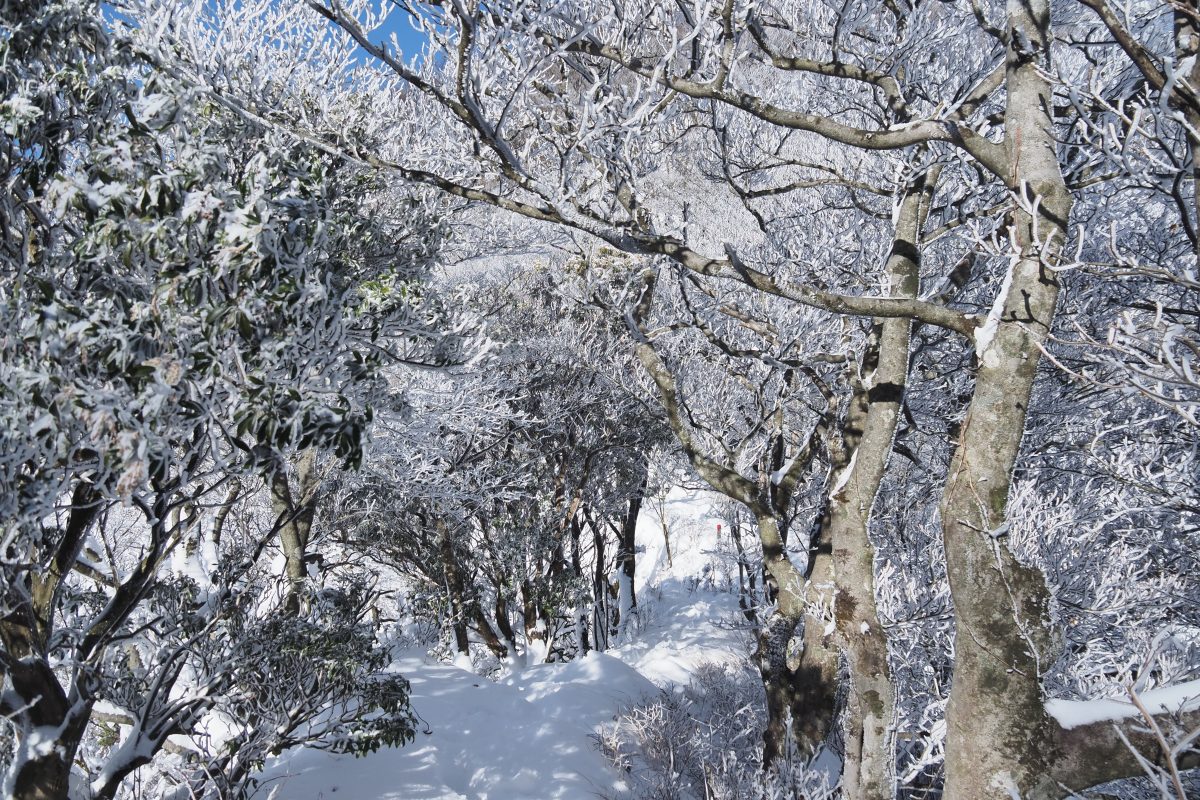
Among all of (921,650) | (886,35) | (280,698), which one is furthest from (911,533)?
(280,698)

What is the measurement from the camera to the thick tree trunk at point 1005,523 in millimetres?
2525

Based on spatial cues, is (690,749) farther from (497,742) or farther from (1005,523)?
(1005,523)

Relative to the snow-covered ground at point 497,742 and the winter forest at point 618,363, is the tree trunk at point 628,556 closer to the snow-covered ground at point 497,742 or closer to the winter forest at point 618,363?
the snow-covered ground at point 497,742

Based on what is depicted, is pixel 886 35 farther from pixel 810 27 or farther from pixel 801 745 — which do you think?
pixel 801 745

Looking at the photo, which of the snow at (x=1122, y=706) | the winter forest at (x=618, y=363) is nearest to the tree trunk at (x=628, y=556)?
the winter forest at (x=618, y=363)

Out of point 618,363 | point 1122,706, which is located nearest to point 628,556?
point 618,363

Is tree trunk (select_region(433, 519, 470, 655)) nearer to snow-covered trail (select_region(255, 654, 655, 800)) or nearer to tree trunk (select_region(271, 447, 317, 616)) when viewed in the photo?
snow-covered trail (select_region(255, 654, 655, 800))

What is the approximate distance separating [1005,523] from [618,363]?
829cm

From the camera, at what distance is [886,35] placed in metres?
6.30

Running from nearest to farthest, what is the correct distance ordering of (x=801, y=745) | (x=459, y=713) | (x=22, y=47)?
(x=22, y=47), (x=801, y=745), (x=459, y=713)

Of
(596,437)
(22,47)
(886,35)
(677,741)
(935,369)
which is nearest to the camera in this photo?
(22,47)

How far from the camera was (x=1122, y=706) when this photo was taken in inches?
96.3

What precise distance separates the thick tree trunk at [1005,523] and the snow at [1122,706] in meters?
0.07

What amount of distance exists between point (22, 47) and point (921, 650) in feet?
29.3
